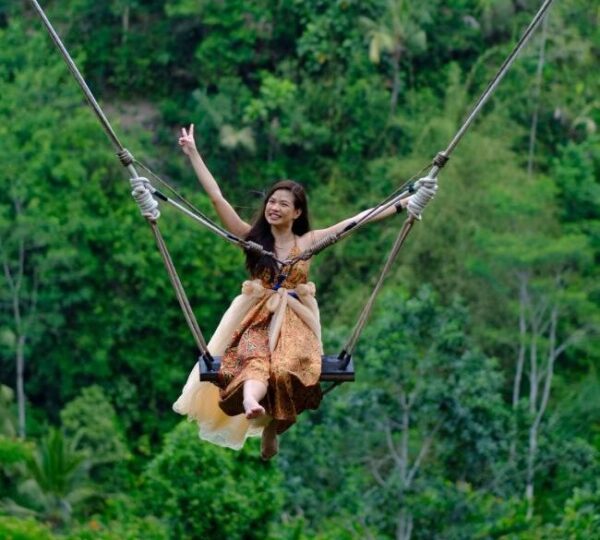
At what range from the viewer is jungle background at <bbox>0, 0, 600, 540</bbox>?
80.9ft

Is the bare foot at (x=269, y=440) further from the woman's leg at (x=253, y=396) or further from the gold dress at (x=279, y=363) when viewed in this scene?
the woman's leg at (x=253, y=396)

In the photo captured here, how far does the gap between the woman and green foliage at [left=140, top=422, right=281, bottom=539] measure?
10.6 meters

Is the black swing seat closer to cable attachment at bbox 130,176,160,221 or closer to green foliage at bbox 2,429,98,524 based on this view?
cable attachment at bbox 130,176,160,221

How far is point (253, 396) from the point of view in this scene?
36.6 feet

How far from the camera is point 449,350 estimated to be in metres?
25.1

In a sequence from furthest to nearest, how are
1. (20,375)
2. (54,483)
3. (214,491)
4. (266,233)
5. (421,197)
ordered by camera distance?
(20,375)
(54,483)
(214,491)
(266,233)
(421,197)

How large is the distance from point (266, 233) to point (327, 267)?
22827 millimetres

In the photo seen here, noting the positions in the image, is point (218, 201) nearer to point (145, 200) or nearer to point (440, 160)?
point (145, 200)

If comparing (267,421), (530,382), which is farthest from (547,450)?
(267,421)

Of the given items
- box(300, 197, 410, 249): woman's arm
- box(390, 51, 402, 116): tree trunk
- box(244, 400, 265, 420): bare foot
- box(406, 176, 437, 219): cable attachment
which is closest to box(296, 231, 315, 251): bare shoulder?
box(300, 197, 410, 249): woman's arm

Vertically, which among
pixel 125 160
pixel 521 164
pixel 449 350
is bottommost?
pixel 125 160

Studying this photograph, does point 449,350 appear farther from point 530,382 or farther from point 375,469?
point 530,382

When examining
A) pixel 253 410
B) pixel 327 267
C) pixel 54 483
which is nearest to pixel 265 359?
pixel 253 410

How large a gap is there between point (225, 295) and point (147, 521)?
434 inches
